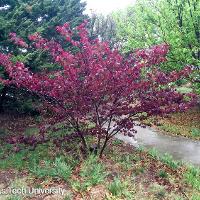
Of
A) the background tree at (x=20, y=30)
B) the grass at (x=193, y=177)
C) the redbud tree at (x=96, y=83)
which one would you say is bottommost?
the grass at (x=193, y=177)

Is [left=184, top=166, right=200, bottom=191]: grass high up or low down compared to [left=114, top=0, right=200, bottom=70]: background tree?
down

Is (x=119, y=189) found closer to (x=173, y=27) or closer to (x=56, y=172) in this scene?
(x=56, y=172)

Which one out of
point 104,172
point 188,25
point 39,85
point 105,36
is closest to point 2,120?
point 39,85

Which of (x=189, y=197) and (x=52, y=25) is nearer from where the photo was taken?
(x=189, y=197)

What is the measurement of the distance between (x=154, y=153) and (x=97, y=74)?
3449 millimetres

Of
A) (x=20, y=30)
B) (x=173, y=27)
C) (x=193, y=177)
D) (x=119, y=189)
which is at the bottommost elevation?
(x=119, y=189)

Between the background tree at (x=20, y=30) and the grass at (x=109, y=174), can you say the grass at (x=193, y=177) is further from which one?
the background tree at (x=20, y=30)

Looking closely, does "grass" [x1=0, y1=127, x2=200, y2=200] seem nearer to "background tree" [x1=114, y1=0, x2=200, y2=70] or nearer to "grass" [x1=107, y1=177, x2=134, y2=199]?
"grass" [x1=107, y1=177, x2=134, y2=199]

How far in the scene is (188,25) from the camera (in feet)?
48.9

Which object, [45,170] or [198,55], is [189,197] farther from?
[198,55]

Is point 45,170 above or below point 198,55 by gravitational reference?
below

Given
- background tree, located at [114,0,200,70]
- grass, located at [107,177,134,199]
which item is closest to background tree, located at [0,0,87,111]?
background tree, located at [114,0,200,70]

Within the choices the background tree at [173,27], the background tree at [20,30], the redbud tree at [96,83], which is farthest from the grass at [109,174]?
the background tree at [173,27]

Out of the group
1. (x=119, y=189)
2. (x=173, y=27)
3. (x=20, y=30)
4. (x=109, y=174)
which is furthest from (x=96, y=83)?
(x=173, y=27)
